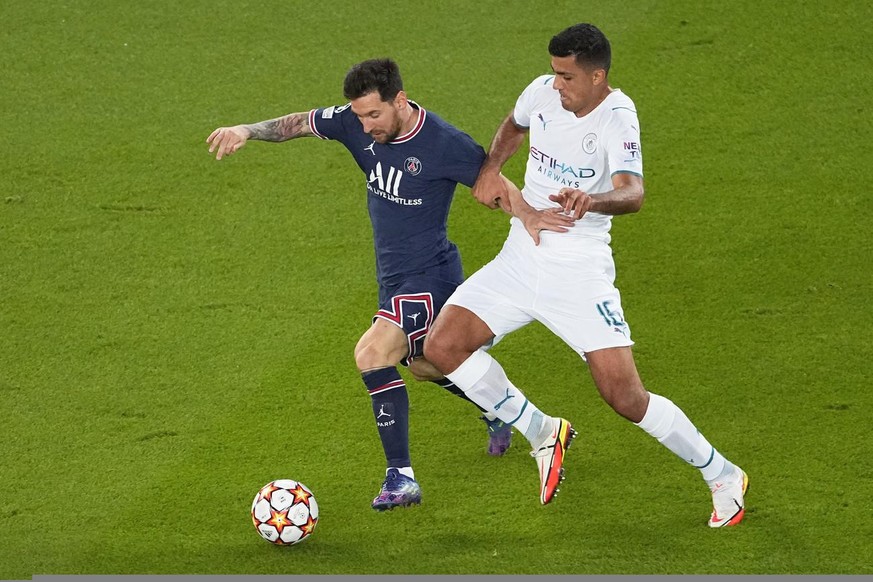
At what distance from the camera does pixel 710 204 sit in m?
7.90

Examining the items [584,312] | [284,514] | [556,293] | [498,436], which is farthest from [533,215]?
[284,514]

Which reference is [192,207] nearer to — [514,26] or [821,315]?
[514,26]

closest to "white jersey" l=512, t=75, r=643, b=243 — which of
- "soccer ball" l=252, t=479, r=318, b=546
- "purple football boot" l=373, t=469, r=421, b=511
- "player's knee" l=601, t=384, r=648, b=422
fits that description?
"player's knee" l=601, t=384, r=648, b=422

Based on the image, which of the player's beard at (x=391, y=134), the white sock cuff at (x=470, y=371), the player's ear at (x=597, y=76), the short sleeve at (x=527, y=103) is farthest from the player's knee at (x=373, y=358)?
the player's ear at (x=597, y=76)

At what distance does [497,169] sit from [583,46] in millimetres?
724

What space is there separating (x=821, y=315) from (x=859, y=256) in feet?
2.32

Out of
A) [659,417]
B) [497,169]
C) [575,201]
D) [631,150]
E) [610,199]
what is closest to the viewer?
[575,201]

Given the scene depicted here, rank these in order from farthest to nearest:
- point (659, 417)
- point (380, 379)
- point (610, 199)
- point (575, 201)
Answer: point (380, 379) → point (659, 417) → point (610, 199) → point (575, 201)

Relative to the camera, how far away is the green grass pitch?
5.34 m

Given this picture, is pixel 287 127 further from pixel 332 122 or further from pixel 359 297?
pixel 359 297

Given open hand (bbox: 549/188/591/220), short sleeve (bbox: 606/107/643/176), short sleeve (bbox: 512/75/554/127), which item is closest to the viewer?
open hand (bbox: 549/188/591/220)

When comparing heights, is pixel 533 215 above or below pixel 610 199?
below

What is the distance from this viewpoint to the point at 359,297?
283 inches

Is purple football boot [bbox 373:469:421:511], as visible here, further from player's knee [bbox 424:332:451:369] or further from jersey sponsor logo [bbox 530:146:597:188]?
jersey sponsor logo [bbox 530:146:597:188]
